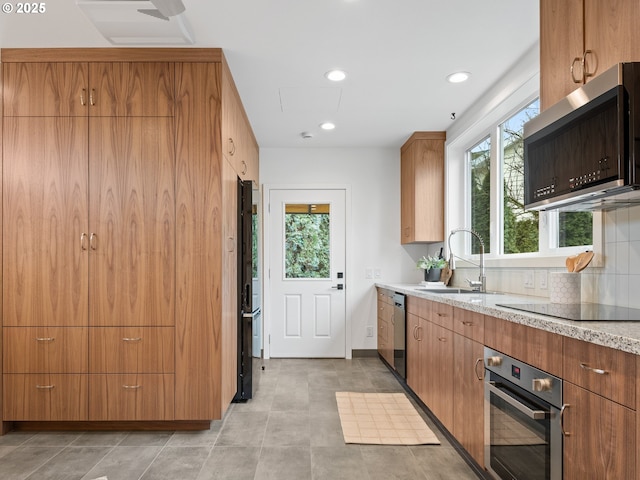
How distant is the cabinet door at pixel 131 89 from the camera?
285 centimetres

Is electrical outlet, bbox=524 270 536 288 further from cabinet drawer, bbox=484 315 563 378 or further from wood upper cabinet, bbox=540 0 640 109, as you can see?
wood upper cabinet, bbox=540 0 640 109

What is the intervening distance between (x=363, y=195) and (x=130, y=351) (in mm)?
3223

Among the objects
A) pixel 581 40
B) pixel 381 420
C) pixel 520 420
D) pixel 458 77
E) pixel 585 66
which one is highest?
pixel 458 77

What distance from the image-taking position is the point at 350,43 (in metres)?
2.75

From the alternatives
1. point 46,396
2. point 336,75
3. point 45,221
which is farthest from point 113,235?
point 336,75

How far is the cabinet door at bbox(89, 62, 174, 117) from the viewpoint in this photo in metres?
2.85

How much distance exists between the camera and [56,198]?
2.84 m

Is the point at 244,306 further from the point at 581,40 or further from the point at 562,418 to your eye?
the point at 581,40

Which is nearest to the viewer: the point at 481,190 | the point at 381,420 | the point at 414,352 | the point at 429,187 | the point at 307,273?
the point at 381,420

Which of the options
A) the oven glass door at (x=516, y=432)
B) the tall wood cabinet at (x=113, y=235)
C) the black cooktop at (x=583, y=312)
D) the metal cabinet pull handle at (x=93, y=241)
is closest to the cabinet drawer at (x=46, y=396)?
the tall wood cabinet at (x=113, y=235)

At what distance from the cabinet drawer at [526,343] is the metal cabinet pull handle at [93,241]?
2.36 meters

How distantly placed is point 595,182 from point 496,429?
1.14 meters

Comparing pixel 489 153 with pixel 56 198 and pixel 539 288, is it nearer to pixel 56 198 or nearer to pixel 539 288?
pixel 539 288

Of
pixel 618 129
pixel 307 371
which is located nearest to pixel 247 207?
pixel 307 371
